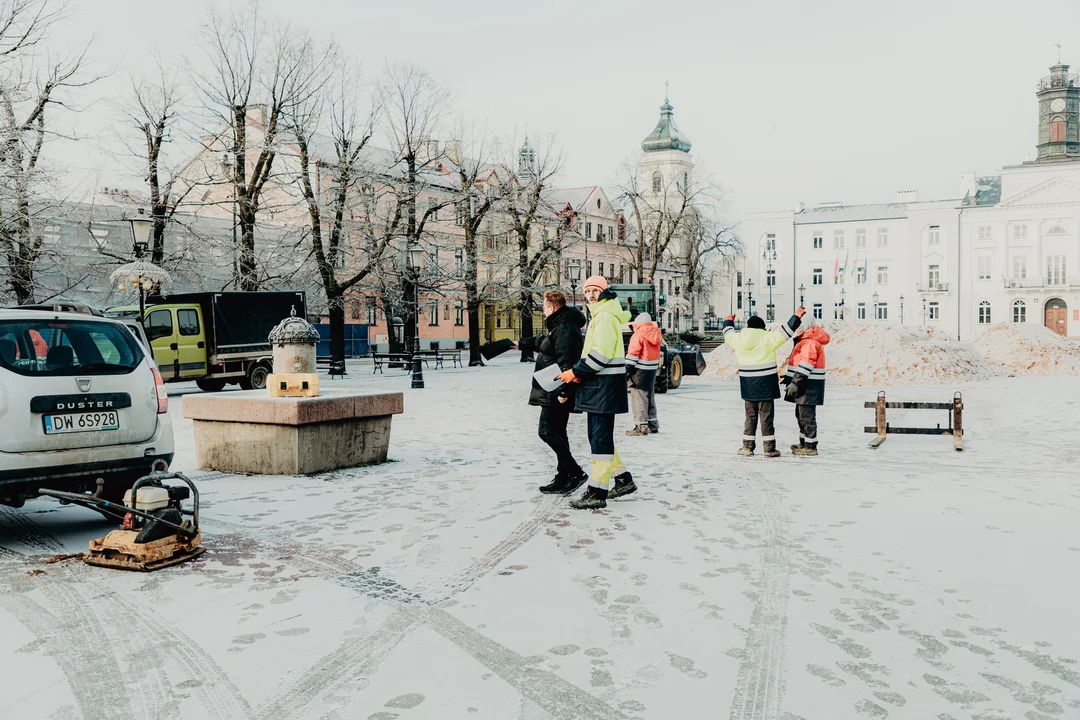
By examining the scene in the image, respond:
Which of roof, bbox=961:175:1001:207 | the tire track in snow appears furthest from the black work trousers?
roof, bbox=961:175:1001:207

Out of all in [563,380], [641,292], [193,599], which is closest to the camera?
[193,599]

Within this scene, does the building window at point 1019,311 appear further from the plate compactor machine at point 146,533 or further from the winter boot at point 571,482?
the plate compactor machine at point 146,533

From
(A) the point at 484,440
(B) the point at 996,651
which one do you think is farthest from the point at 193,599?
(A) the point at 484,440

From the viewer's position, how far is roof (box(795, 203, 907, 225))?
79.9m

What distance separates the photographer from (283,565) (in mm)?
5957

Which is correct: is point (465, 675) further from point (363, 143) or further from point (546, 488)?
point (363, 143)

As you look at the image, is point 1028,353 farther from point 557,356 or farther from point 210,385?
point 557,356

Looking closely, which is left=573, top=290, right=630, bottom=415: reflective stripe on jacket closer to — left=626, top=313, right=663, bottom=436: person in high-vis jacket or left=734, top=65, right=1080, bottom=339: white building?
left=626, top=313, right=663, bottom=436: person in high-vis jacket

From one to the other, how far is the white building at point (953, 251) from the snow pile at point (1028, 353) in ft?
144

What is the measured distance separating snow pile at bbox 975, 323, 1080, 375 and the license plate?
30.0 meters

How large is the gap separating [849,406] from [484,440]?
29.9ft

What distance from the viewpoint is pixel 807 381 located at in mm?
11047

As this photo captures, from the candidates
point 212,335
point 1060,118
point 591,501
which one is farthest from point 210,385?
point 1060,118

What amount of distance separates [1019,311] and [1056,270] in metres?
4.12
